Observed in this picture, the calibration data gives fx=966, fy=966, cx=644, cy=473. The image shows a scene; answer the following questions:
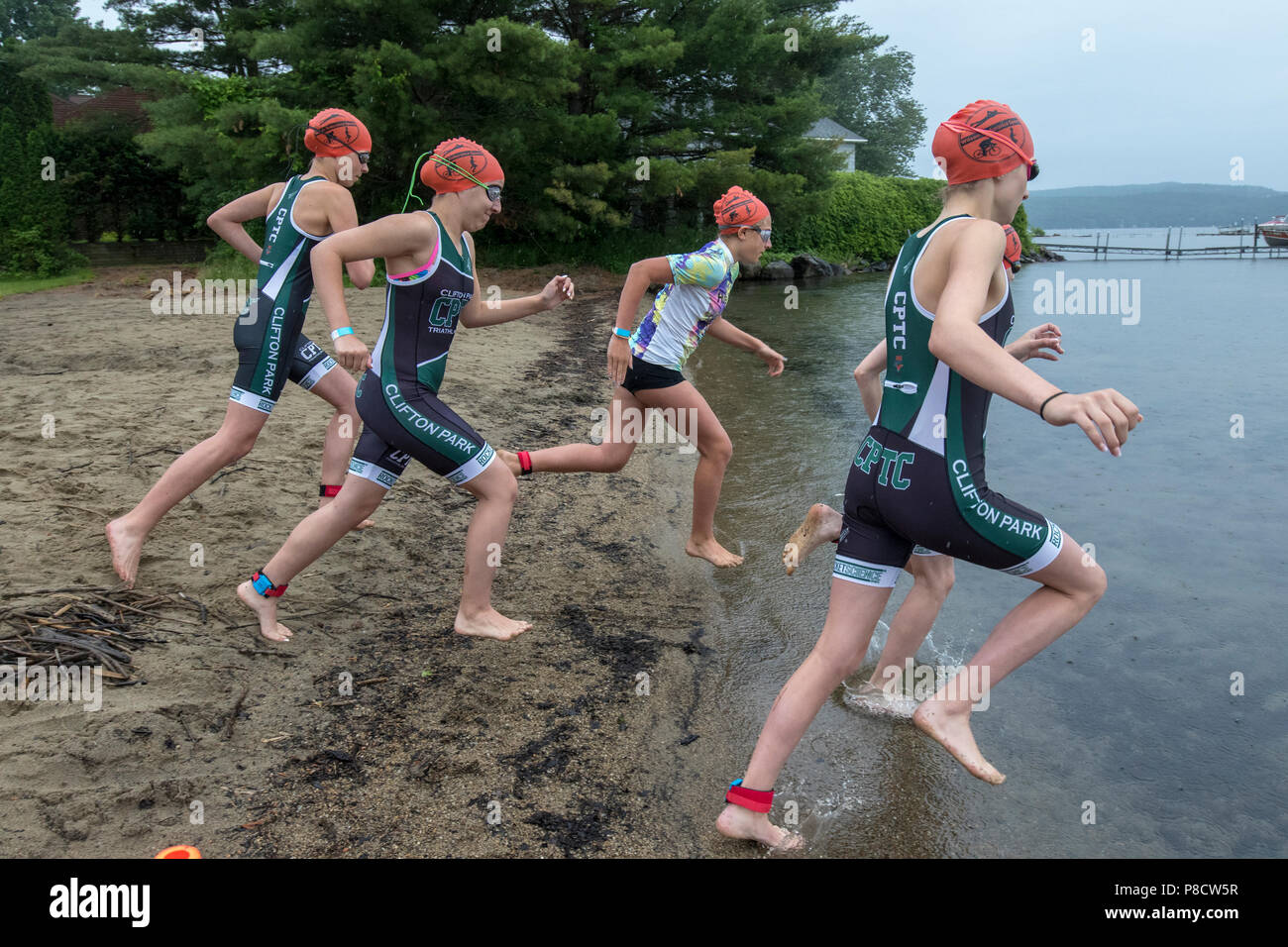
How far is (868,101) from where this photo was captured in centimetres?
7444

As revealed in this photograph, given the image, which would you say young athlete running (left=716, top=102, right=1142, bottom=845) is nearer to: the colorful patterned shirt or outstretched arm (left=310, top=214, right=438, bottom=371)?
outstretched arm (left=310, top=214, right=438, bottom=371)

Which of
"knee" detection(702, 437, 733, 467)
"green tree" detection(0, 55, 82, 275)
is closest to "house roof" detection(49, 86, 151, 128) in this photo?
"green tree" detection(0, 55, 82, 275)

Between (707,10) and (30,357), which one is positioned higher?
(707,10)

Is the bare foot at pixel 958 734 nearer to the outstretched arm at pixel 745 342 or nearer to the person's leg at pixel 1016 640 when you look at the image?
the person's leg at pixel 1016 640

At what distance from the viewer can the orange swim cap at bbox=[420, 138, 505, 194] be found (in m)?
4.06

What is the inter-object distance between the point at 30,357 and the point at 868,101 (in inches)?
2924

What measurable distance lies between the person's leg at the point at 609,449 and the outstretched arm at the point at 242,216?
1836 millimetres

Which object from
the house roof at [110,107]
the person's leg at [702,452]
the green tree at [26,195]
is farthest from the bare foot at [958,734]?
the house roof at [110,107]

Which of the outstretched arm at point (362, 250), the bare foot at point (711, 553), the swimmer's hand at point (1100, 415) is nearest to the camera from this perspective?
the swimmer's hand at point (1100, 415)

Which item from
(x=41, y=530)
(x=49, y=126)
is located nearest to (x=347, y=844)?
(x=41, y=530)

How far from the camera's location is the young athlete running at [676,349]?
16.8 feet

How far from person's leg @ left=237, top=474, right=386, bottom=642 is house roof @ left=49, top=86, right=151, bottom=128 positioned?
831 inches

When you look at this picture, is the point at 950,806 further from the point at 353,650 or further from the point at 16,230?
the point at 16,230

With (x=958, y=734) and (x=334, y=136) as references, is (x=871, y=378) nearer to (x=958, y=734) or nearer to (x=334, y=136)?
(x=958, y=734)
